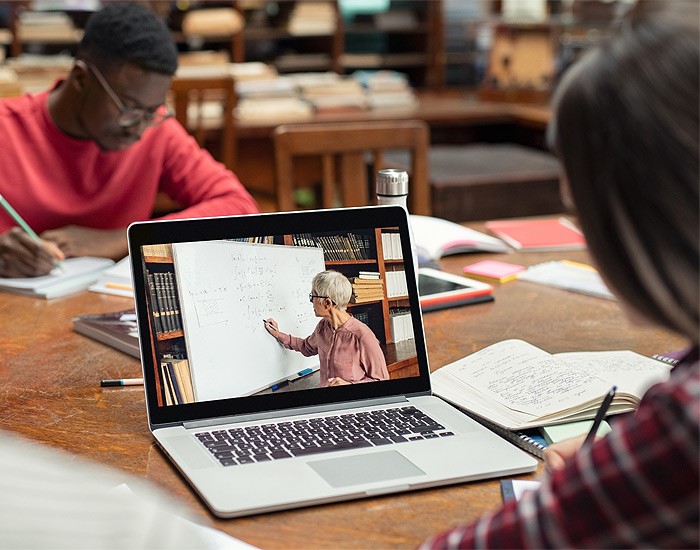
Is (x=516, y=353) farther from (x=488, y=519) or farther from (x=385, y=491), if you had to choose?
(x=488, y=519)

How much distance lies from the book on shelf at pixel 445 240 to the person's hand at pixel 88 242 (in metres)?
0.60

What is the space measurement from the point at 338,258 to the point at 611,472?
0.59m

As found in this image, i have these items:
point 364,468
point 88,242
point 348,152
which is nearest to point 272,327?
point 364,468

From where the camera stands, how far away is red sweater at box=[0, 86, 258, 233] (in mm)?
2043

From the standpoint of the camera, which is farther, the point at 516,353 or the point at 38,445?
the point at 516,353

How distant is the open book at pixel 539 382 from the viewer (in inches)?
42.4

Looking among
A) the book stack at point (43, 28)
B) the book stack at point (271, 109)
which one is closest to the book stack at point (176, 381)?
the book stack at point (271, 109)

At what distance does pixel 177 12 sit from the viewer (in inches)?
207

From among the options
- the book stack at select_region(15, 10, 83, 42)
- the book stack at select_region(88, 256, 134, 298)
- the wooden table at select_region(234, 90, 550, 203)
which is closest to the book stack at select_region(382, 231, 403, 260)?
the book stack at select_region(88, 256, 134, 298)

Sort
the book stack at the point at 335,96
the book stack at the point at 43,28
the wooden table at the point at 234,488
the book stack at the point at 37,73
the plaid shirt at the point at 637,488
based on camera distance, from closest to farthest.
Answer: the plaid shirt at the point at 637,488 → the wooden table at the point at 234,488 → the book stack at the point at 37,73 → the book stack at the point at 335,96 → the book stack at the point at 43,28

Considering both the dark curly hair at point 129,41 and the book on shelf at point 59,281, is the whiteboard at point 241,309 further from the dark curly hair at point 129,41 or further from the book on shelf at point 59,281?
the dark curly hair at point 129,41

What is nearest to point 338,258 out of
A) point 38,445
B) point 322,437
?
point 322,437

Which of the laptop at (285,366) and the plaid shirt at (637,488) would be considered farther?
the laptop at (285,366)

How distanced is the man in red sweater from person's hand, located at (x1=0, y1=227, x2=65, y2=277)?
0.07 metres
